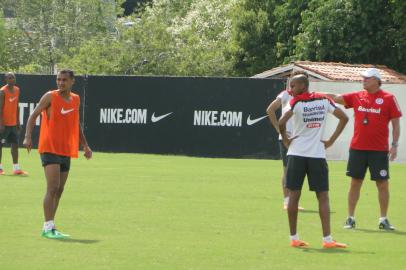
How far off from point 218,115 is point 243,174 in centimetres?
591

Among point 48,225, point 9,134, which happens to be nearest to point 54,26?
point 9,134

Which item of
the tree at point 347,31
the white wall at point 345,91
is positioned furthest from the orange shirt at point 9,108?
the tree at point 347,31

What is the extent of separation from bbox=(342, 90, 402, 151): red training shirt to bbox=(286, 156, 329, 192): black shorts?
6.93 ft

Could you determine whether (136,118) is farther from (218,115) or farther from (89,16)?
(89,16)

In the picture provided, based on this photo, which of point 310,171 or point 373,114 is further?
point 373,114

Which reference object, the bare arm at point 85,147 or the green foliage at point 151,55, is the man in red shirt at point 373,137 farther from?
the green foliage at point 151,55

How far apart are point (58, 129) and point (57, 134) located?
0.19 feet

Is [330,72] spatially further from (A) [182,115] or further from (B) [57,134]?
(B) [57,134]

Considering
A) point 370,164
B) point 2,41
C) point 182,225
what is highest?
point 370,164

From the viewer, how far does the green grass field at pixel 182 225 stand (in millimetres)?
9875

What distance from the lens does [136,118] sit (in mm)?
27344

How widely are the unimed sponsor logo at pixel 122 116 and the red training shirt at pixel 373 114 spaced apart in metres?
14.9

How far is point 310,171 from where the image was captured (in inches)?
423

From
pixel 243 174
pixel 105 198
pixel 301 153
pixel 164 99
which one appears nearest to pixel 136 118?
pixel 164 99
